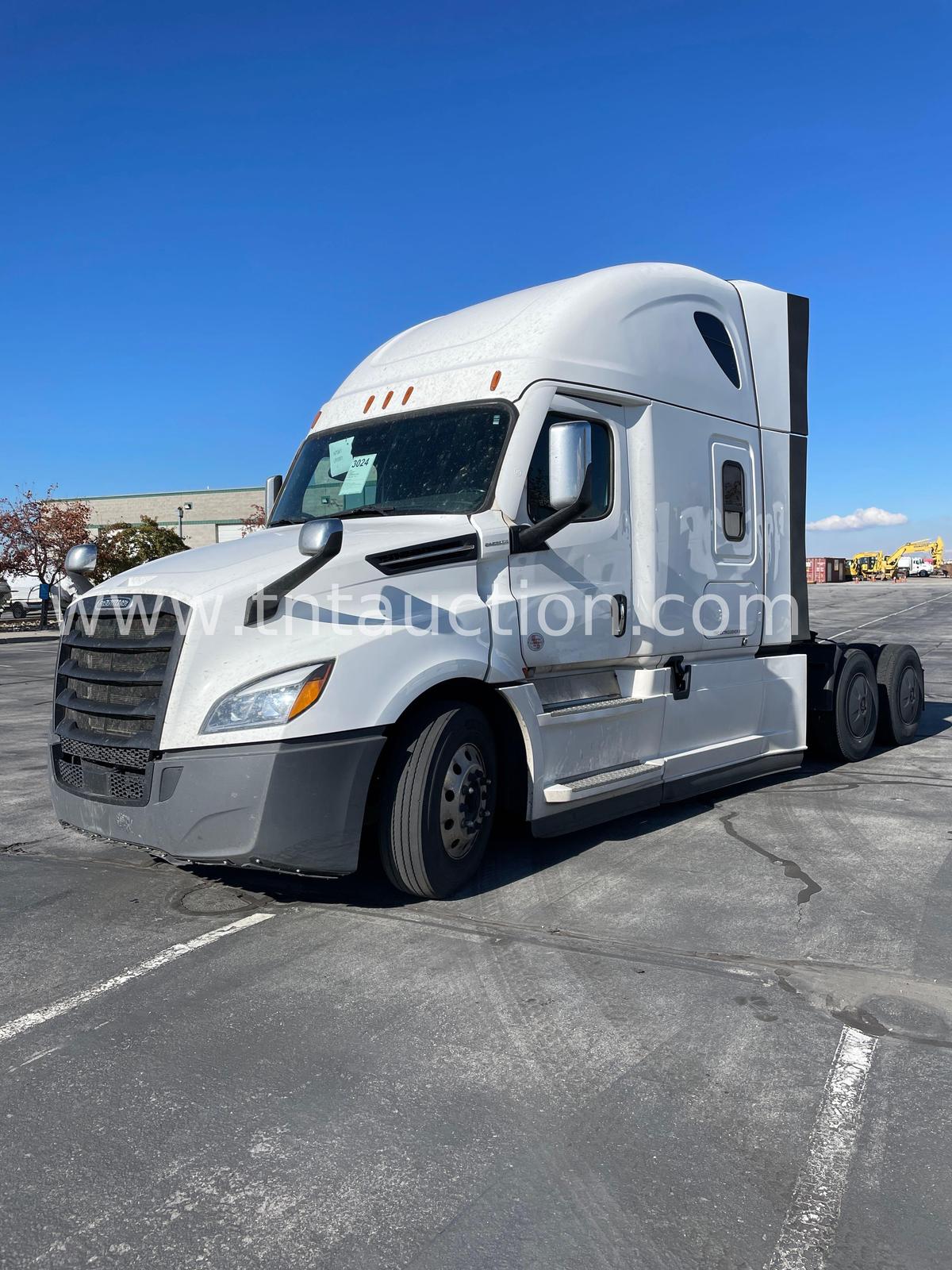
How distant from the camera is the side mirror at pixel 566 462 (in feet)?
17.3

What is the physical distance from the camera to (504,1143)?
2.89 metres

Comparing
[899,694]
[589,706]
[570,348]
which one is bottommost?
[899,694]

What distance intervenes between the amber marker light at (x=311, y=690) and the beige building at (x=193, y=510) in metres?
58.4

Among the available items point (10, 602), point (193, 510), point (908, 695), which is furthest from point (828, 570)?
point (908, 695)

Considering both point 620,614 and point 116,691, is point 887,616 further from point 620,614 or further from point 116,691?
point 116,691

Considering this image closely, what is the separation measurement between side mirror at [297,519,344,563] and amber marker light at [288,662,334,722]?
493 mm

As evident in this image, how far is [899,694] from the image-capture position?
9648 mm

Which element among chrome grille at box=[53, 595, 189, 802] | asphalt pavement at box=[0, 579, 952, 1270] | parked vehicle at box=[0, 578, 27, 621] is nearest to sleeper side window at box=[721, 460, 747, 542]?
asphalt pavement at box=[0, 579, 952, 1270]

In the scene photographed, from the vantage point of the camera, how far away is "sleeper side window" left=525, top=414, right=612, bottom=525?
5.47 metres

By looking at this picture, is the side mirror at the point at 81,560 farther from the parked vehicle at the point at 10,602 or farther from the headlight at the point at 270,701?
the parked vehicle at the point at 10,602

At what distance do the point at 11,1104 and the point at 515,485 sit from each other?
11.5ft

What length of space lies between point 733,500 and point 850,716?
107 inches

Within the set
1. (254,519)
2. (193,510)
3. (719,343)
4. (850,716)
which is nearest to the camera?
(719,343)

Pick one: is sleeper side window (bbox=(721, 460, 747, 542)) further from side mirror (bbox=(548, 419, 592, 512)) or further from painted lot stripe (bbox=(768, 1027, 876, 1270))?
painted lot stripe (bbox=(768, 1027, 876, 1270))
